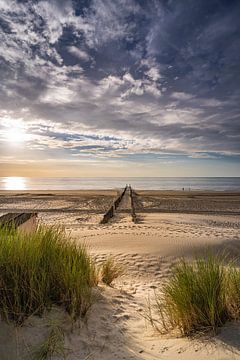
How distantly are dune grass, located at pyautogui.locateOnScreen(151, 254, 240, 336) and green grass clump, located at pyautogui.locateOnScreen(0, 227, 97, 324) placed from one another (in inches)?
46.0

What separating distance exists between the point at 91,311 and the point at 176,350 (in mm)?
1301

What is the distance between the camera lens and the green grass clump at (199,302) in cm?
317

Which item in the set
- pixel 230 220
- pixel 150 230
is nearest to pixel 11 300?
pixel 150 230

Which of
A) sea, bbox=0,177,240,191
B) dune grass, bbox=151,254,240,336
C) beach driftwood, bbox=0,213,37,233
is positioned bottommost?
dune grass, bbox=151,254,240,336

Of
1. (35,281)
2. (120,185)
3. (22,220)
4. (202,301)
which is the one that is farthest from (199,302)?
(120,185)

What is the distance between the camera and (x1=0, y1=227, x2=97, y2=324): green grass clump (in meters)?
3.27

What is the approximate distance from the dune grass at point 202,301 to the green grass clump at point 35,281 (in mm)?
1168

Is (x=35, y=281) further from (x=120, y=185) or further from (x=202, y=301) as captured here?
(x=120, y=185)

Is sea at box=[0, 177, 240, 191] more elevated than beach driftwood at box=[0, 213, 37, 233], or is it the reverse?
sea at box=[0, 177, 240, 191]

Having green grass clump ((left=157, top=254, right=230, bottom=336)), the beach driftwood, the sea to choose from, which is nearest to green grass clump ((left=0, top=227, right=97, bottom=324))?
green grass clump ((left=157, top=254, right=230, bottom=336))

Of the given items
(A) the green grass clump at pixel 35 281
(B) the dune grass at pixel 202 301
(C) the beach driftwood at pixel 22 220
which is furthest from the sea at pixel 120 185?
(A) the green grass clump at pixel 35 281

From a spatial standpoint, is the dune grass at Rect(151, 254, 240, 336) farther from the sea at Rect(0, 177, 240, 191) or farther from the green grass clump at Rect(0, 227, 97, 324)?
the sea at Rect(0, 177, 240, 191)

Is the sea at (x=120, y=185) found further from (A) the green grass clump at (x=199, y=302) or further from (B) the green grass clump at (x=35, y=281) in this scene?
(B) the green grass clump at (x=35, y=281)

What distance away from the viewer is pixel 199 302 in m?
3.27
